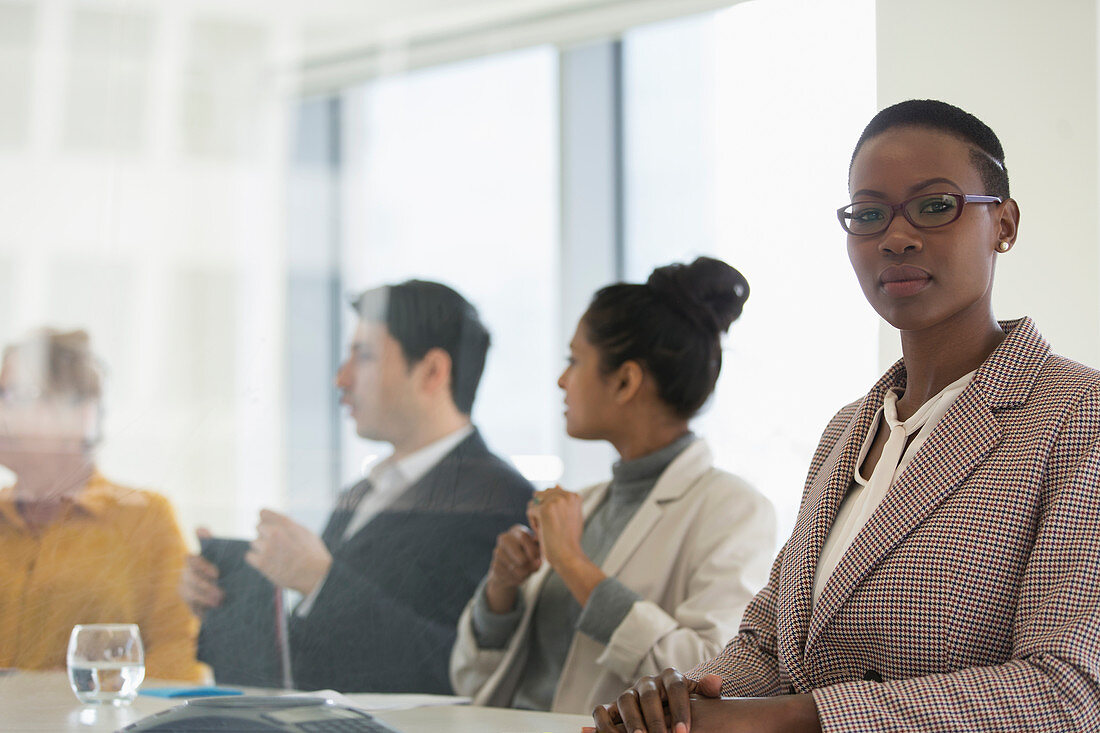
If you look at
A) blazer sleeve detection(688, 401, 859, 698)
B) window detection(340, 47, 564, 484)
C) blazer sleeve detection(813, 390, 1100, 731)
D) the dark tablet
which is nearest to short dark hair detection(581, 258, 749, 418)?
window detection(340, 47, 564, 484)

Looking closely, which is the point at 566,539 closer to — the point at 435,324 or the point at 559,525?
the point at 559,525

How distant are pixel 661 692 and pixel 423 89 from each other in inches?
60.3

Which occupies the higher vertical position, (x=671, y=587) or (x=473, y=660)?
(x=671, y=587)

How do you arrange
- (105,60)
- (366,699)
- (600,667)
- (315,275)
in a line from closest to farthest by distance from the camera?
1. (366,699)
2. (600,667)
3. (105,60)
4. (315,275)

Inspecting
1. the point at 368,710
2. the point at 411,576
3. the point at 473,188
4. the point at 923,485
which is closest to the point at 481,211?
the point at 473,188

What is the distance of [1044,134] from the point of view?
1.82 meters

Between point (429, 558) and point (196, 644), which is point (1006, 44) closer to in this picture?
point (429, 558)

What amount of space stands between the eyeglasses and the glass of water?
38.6 inches

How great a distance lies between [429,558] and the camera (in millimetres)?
2209

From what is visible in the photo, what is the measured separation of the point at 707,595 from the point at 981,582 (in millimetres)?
703

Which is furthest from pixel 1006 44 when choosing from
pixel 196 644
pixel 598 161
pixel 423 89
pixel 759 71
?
pixel 196 644

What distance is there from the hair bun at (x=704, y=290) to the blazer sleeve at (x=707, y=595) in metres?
0.32

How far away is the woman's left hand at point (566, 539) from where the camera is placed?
5.68ft

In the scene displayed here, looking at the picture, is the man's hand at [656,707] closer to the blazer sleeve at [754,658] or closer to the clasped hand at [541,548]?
the blazer sleeve at [754,658]
